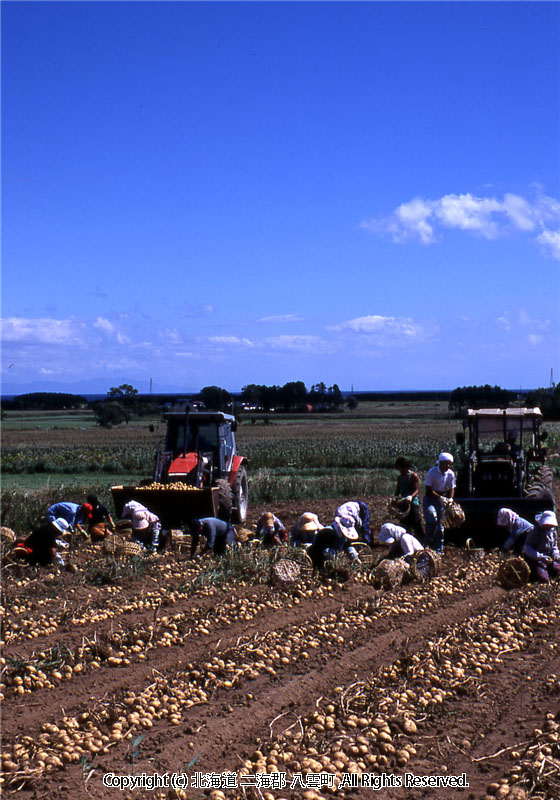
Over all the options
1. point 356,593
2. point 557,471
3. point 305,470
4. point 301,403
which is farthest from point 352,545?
point 301,403

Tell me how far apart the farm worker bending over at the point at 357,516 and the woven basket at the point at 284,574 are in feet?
4.90

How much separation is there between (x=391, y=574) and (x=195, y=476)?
16.5ft

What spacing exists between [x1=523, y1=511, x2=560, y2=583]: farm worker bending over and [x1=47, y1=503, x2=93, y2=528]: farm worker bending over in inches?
272

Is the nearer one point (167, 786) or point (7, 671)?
point (167, 786)

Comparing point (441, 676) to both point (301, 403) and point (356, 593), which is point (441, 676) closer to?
point (356, 593)

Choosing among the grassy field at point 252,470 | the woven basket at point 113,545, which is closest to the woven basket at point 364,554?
the woven basket at point 113,545

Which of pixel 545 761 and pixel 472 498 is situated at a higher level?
pixel 472 498

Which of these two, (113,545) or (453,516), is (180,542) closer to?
(113,545)

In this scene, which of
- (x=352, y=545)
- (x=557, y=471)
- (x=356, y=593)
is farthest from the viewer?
(x=557, y=471)

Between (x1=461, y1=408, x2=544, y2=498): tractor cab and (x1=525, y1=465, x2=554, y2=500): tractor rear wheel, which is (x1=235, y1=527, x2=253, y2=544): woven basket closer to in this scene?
(x1=461, y1=408, x2=544, y2=498): tractor cab

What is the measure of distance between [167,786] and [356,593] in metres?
4.88

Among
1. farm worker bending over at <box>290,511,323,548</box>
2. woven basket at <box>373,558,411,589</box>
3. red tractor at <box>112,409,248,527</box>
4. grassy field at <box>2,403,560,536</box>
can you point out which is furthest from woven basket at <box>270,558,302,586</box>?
grassy field at <box>2,403,560,536</box>

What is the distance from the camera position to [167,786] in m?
4.75

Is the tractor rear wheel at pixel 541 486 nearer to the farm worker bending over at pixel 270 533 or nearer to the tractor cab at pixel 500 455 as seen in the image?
the tractor cab at pixel 500 455
